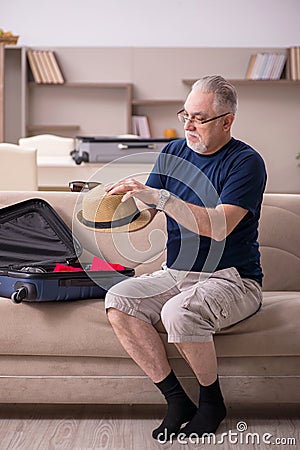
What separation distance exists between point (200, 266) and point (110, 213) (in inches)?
13.3

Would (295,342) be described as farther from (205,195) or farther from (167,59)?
(167,59)

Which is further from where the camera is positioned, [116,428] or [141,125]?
[141,125]

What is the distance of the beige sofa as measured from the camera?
2420mm

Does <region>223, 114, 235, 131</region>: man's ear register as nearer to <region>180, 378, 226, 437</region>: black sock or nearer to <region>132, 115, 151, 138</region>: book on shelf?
<region>180, 378, 226, 437</region>: black sock

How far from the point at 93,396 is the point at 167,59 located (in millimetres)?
5648

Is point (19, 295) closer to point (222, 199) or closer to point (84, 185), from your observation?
point (84, 185)

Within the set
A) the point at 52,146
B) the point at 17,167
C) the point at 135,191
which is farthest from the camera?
the point at 52,146

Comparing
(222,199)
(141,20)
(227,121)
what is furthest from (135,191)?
(141,20)

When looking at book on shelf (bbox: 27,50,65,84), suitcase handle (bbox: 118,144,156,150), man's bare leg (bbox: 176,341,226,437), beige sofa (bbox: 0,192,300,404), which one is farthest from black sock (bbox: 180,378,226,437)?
book on shelf (bbox: 27,50,65,84)

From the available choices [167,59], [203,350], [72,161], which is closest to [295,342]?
[203,350]

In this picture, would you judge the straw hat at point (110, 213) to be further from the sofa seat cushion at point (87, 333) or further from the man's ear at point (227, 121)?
the man's ear at point (227, 121)

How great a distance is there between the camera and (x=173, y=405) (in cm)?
235

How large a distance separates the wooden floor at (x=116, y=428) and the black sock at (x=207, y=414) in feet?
0.13

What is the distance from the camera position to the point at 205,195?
2496 millimetres
